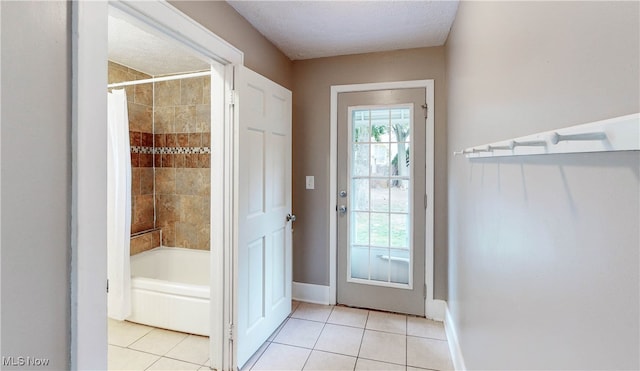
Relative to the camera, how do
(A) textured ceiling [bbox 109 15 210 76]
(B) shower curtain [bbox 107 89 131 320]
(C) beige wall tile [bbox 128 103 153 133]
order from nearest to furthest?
(A) textured ceiling [bbox 109 15 210 76]
(B) shower curtain [bbox 107 89 131 320]
(C) beige wall tile [bbox 128 103 153 133]

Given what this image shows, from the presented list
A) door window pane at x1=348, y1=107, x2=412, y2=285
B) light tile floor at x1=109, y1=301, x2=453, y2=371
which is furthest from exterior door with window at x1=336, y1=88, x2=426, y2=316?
light tile floor at x1=109, y1=301, x2=453, y2=371

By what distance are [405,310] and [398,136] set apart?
5.16 ft

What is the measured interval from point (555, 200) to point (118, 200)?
294cm

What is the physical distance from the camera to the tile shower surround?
10.4 feet

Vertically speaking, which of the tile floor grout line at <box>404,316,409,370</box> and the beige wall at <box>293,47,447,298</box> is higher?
the beige wall at <box>293,47,447,298</box>

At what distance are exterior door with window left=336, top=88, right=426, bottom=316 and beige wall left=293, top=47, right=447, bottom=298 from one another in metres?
0.13

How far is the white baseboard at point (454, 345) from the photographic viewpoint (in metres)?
1.76

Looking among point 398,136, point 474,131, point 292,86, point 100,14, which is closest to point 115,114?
point 292,86

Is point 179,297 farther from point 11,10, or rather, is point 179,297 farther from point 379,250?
point 11,10

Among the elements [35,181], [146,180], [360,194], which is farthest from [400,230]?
[146,180]

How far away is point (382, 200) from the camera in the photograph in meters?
2.67

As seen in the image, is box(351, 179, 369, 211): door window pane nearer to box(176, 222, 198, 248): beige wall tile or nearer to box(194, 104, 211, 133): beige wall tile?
box(194, 104, 211, 133): beige wall tile

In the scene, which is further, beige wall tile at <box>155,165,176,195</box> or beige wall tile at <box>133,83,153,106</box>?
beige wall tile at <box>155,165,176,195</box>

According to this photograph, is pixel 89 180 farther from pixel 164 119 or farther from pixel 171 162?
pixel 164 119
